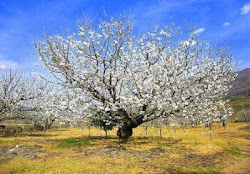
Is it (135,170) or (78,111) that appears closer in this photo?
(135,170)

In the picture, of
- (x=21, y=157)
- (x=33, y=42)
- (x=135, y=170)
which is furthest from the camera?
(x=33, y=42)

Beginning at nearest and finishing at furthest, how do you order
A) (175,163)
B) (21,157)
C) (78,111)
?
(175,163)
(21,157)
(78,111)

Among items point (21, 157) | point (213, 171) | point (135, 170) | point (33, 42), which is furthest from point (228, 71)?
point (21, 157)

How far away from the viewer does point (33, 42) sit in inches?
811

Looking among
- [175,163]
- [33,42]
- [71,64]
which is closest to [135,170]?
[175,163]

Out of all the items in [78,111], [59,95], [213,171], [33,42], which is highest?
[33,42]

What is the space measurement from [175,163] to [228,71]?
39.1 ft

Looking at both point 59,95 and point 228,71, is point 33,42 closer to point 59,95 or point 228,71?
point 59,95

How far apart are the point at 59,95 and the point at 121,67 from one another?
22.1 feet

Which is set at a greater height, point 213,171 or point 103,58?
point 103,58

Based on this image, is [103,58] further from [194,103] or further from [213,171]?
[213,171]

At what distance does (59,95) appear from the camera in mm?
23031

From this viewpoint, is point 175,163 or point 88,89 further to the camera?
point 88,89

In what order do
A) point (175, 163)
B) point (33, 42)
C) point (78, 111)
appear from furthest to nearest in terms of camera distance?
point (78, 111) → point (33, 42) → point (175, 163)
